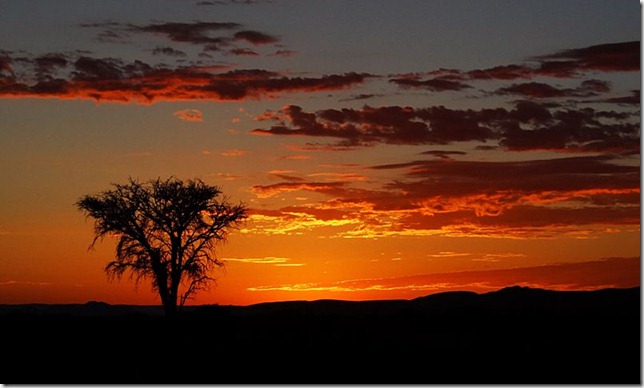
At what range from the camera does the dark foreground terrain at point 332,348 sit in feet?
82.9

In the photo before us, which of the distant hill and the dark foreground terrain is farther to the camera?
the distant hill

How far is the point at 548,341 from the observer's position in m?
30.8

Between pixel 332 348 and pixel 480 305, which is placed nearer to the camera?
pixel 332 348

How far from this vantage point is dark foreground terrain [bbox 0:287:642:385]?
25266 mm

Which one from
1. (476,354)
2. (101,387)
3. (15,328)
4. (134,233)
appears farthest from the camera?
(134,233)

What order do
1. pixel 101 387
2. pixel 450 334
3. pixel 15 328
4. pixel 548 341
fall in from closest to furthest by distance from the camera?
pixel 101 387 < pixel 548 341 < pixel 450 334 < pixel 15 328

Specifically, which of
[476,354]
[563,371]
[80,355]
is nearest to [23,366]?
[80,355]

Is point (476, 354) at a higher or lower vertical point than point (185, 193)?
lower

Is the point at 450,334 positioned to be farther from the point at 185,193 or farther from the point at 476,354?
the point at 185,193

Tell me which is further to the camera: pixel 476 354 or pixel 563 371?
pixel 476 354

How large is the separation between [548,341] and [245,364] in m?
9.48

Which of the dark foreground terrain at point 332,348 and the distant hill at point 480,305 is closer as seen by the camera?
the dark foreground terrain at point 332,348

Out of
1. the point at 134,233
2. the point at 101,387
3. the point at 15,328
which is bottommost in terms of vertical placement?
the point at 101,387

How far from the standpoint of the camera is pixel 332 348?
97.2ft
